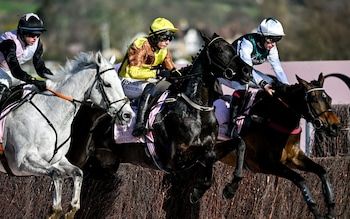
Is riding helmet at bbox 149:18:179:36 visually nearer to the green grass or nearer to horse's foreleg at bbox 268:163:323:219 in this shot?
horse's foreleg at bbox 268:163:323:219

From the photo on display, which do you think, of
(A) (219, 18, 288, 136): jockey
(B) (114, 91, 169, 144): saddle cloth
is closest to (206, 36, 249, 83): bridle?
(B) (114, 91, 169, 144): saddle cloth

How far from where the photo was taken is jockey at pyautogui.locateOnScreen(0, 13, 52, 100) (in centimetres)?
831

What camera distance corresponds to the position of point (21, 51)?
28.3 ft

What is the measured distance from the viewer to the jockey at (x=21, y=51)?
8312 mm

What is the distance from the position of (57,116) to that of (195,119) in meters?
1.43

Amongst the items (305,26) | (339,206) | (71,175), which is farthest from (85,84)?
(305,26)

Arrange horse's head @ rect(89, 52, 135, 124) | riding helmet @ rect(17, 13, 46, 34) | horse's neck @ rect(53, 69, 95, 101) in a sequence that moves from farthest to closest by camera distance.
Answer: riding helmet @ rect(17, 13, 46, 34), horse's neck @ rect(53, 69, 95, 101), horse's head @ rect(89, 52, 135, 124)

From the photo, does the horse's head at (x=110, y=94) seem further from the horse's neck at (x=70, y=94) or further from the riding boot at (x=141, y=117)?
the riding boot at (x=141, y=117)

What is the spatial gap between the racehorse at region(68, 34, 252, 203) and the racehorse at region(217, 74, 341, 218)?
767 millimetres

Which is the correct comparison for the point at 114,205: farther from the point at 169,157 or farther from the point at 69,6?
the point at 69,6

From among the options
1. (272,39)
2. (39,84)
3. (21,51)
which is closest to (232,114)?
(272,39)

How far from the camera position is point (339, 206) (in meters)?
10.8

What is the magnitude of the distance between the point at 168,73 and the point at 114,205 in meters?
1.57

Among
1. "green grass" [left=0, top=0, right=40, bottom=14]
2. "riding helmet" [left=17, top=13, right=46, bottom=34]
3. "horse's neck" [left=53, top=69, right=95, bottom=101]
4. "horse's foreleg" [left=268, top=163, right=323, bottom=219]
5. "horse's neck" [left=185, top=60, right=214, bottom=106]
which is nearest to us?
"horse's neck" [left=53, top=69, right=95, bottom=101]
